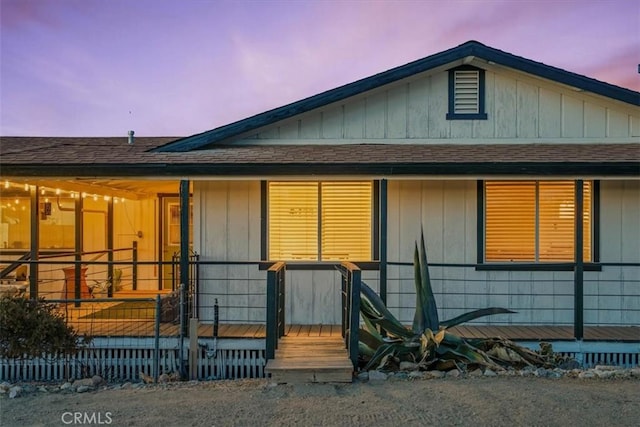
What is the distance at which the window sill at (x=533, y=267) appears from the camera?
24.4 feet

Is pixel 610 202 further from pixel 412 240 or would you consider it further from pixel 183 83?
pixel 183 83

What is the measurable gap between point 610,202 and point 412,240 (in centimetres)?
327

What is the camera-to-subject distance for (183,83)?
1959 centimetres

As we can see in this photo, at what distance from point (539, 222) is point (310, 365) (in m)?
4.72

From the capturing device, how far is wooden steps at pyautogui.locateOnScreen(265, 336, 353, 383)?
5.05 m

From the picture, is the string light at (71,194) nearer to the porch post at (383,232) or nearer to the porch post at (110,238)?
the porch post at (110,238)

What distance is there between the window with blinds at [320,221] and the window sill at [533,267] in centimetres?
200

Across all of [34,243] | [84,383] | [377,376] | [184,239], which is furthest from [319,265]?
[34,243]

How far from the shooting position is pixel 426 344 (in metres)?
5.54

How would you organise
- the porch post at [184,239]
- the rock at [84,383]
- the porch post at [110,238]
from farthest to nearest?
the porch post at [110,238] < the porch post at [184,239] < the rock at [84,383]

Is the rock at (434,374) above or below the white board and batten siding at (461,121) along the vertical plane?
below

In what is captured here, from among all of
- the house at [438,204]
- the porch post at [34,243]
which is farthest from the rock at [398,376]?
the porch post at [34,243]

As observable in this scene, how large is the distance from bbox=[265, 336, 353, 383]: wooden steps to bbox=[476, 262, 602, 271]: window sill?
3.15 metres

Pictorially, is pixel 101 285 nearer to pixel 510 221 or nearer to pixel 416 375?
pixel 416 375
